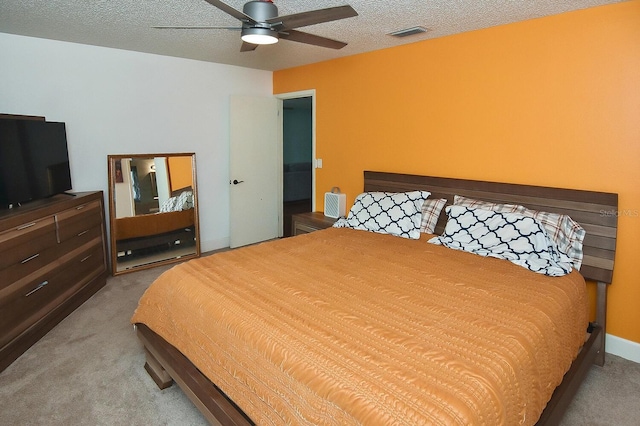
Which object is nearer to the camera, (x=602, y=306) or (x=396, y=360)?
(x=396, y=360)

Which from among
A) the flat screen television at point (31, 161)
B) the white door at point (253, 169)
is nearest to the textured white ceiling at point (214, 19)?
the flat screen television at point (31, 161)

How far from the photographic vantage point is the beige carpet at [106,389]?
209cm

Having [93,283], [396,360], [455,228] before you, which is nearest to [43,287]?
[93,283]

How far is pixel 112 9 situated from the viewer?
2734mm

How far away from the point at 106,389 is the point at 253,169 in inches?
130

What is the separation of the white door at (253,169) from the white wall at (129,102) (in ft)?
0.45

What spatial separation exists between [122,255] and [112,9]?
2.47 meters

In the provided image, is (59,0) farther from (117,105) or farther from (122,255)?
(122,255)

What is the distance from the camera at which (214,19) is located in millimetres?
2898

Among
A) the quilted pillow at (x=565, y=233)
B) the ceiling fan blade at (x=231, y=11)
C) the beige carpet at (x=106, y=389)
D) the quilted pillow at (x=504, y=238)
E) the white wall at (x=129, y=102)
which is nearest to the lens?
the ceiling fan blade at (x=231, y=11)

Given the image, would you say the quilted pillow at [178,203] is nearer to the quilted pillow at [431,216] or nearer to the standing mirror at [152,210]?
the standing mirror at [152,210]

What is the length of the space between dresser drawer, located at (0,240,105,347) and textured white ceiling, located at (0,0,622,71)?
1.84 metres

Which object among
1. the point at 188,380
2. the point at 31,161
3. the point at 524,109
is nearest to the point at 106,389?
the point at 188,380

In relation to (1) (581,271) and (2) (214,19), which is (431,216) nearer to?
(1) (581,271)
